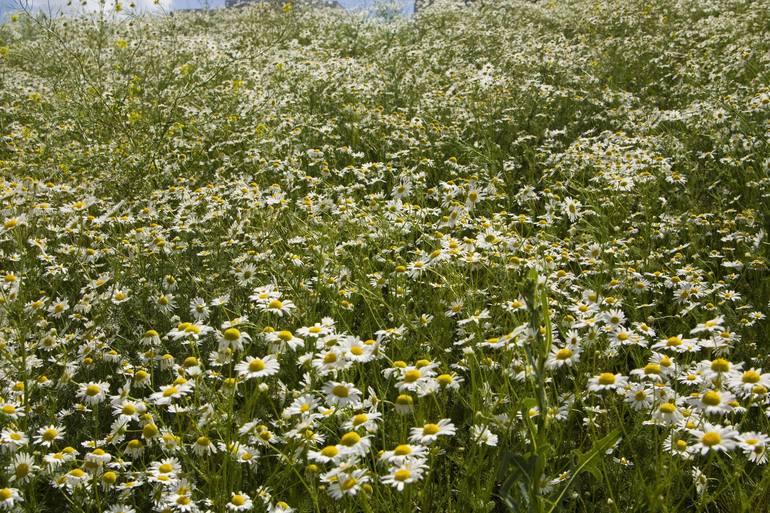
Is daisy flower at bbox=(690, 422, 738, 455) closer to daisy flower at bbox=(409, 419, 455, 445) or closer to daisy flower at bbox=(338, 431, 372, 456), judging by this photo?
daisy flower at bbox=(409, 419, 455, 445)

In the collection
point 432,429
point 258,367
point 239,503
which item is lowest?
point 239,503

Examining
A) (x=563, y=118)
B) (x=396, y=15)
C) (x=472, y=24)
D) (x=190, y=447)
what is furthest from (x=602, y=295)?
(x=396, y=15)

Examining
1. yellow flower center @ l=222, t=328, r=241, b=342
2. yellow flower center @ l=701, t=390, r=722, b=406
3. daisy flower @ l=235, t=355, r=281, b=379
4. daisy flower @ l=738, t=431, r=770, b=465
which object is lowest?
daisy flower @ l=738, t=431, r=770, b=465

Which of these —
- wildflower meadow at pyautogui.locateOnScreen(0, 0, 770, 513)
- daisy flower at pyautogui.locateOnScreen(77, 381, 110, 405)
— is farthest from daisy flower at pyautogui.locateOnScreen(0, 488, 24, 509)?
daisy flower at pyautogui.locateOnScreen(77, 381, 110, 405)

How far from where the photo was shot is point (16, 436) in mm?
1887

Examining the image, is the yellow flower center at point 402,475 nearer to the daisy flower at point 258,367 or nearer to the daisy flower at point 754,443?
the daisy flower at point 258,367

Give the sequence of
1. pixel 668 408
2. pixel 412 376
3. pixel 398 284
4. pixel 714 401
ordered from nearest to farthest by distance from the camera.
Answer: pixel 714 401 → pixel 668 408 → pixel 412 376 → pixel 398 284

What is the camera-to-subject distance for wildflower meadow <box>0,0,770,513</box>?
6.01 feet

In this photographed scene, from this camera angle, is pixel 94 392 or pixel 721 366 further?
pixel 94 392

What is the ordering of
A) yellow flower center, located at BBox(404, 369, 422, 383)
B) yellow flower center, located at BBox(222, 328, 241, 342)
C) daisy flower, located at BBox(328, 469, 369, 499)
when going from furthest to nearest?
yellow flower center, located at BBox(222, 328, 241, 342) → yellow flower center, located at BBox(404, 369, 422, 383) → daisy flower, located at BBox(328, 469, 369, 499)

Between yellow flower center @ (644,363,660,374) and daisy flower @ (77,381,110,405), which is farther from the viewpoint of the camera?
daisy flower @ (77,381,110,405)

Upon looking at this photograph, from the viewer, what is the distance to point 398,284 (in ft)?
9.97

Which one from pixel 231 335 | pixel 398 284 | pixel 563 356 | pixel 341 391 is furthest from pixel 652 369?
pixel 398 284

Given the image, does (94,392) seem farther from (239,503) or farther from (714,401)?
(714,401)
